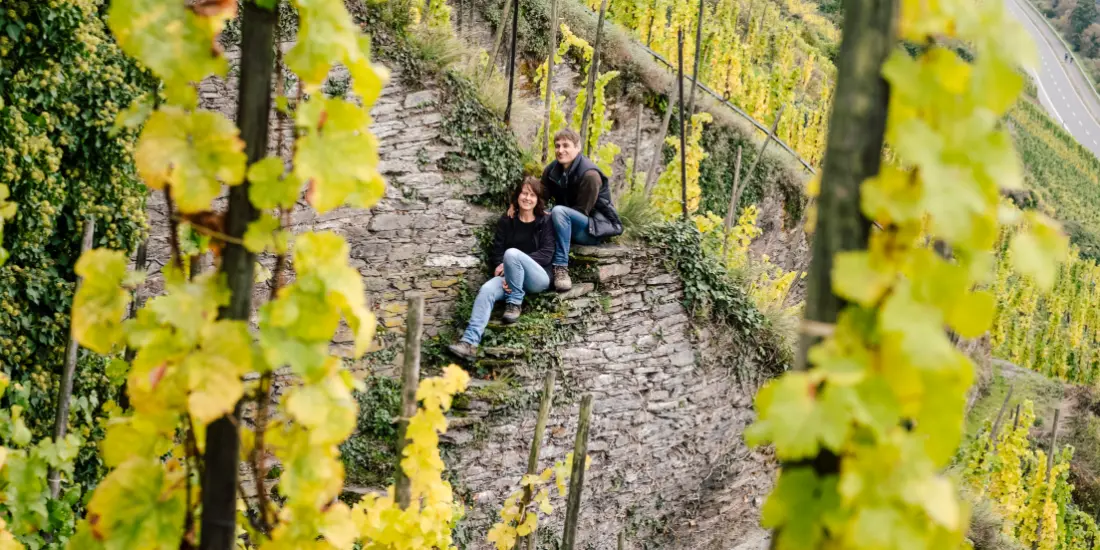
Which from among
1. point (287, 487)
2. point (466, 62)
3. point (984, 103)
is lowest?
point (287, 487)

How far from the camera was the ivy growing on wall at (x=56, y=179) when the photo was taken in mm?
3908

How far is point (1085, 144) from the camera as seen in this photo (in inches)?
1656

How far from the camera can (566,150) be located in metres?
5.38

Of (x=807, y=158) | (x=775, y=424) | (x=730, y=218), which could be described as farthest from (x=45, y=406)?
(x=807, y=158)

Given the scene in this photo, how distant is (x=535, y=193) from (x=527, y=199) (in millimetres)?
74

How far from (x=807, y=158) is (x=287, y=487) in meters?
14.4

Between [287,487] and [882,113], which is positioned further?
[287,487]

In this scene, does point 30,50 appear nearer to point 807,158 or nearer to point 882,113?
point 882,113

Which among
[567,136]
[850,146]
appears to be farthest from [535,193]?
[850,146]

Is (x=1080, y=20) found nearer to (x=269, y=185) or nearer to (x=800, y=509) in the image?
(x=800, y=509)

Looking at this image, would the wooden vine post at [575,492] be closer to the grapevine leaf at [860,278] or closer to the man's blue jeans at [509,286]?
the man's blue jeans at [509,286]

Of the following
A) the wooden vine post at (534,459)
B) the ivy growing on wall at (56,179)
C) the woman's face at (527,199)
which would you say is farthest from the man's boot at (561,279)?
the ivy growing on wall at (56,179)

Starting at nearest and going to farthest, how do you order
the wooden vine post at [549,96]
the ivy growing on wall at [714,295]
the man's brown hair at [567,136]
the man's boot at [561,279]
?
the man's brown hair at [567,136]
the man's boot at [561,279]
the wooden vine post at [549,96]
the ivy growing on wall at [714,295]

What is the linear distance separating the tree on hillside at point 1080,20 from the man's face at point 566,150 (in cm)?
6291
